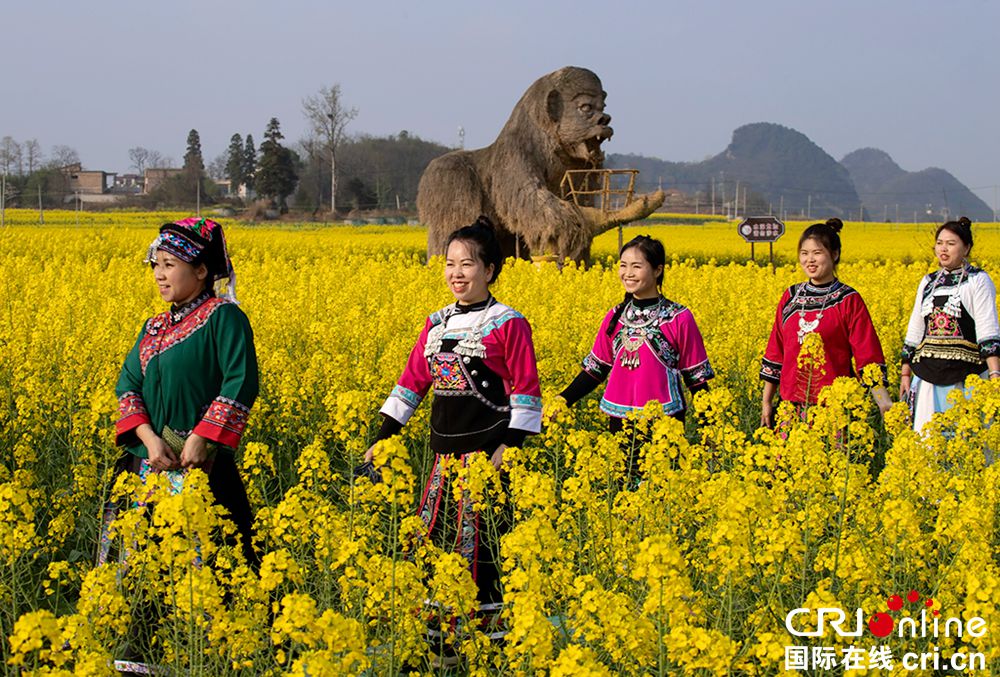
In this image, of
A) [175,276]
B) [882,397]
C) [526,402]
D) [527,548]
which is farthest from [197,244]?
[882,397]

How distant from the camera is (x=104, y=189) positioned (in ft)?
271

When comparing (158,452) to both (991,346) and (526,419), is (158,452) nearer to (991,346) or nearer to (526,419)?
(526,419)

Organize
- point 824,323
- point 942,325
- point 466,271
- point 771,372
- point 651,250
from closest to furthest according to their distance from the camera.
→ point 466,271
point 651,250
point 824,323
point 771,372
point 942,325

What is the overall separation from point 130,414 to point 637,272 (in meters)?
2.15

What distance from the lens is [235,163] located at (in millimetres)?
72500

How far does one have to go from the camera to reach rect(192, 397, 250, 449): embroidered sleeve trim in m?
3.40

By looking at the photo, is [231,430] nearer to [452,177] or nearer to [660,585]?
[660,585]

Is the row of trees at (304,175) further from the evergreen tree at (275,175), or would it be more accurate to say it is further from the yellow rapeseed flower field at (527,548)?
the yellow rapeseed flower field at (527,548)

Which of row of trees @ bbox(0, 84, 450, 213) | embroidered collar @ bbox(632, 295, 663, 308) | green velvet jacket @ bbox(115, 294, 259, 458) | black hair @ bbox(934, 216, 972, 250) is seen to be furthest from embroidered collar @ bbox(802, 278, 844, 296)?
row of trees @ bbox(0, 84, 450, 213)

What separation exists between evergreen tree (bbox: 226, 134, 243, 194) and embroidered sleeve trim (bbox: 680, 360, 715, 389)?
7142 centimetres

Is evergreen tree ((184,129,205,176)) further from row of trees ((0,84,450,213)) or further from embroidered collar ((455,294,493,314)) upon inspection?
embroidered collar ((455,294,493,314))

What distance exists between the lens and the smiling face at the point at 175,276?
11.5 feet

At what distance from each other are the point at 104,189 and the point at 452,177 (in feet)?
247

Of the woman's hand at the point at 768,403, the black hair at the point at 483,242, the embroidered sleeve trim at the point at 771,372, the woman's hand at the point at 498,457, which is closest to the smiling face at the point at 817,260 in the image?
the embroidered sleeve trim at the point at 771,372
